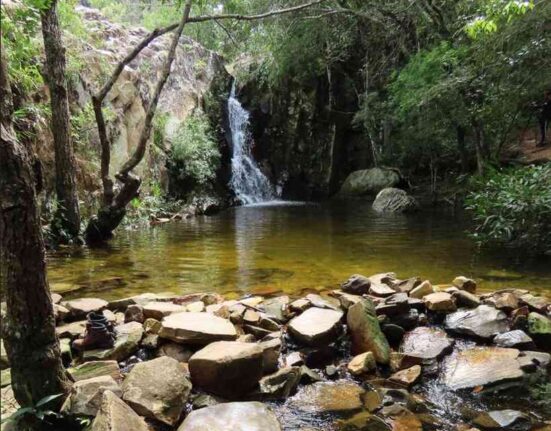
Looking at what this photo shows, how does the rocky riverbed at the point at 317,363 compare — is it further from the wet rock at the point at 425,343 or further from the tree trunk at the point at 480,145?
the tree trunk at the point at 480,145

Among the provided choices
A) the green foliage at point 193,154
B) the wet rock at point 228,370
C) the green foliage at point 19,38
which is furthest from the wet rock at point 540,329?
the green foliage at point 193,154

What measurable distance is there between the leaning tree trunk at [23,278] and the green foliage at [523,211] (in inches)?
217

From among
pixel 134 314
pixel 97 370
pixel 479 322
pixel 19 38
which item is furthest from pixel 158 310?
pixel 19 38

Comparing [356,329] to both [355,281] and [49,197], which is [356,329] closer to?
[355,281]

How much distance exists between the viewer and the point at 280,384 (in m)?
2.61

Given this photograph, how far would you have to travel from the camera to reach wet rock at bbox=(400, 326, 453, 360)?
3.07 m

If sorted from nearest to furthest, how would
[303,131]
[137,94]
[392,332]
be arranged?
1. [392,332]
2. [137,94]
3. [303,131]

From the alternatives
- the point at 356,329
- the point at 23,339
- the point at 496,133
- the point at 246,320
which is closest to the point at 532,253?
the point at 356,329

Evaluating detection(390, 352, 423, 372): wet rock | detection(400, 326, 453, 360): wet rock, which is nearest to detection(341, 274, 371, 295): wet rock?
detection(400, 326, 453, 360): wet rock

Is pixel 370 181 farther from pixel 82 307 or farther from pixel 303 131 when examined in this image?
pixel 82 307

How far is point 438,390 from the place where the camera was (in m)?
2.70

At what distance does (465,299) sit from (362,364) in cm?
135

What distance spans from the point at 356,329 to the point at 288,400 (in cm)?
86

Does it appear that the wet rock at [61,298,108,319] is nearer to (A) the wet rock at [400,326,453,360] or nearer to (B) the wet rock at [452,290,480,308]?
(A) the wet rock at [400,326,453,360]
